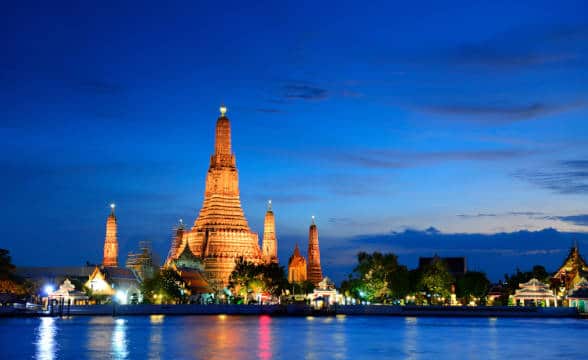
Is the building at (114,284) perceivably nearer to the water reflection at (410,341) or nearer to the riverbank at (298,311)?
the riverbank at (298,311)

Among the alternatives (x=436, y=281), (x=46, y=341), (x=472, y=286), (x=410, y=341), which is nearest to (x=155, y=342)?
(x=46, y=341)

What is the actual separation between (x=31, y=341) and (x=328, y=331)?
22794 millimetres

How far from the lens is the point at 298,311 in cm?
9594

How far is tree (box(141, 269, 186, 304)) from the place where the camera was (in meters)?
89.3

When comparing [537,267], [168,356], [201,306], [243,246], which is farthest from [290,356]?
[537,267]

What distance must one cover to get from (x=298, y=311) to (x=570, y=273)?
31.0 metres

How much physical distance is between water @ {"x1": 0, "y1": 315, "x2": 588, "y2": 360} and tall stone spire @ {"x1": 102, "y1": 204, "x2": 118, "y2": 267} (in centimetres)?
3356

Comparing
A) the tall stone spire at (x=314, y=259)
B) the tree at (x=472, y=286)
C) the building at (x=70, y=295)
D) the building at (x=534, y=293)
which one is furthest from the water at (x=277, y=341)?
the tall stone spire at (x=314, y=259)

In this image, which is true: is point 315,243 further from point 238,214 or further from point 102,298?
point 102,298

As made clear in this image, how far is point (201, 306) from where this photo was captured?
8912 centimetres

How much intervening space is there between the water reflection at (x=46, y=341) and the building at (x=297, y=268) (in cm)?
6279

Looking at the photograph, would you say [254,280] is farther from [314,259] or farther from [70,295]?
[314,259]

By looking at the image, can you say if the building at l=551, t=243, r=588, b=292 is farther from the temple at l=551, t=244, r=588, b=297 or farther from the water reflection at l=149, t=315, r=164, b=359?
the water reflection at l=149, t=315, r=164, b=359

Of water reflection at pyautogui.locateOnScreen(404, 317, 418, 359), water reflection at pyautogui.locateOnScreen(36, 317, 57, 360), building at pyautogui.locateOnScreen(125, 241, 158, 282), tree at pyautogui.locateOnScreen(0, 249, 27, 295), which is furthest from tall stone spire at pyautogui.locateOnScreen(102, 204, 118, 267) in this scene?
water reflection at pyautogui.locateOnScreen(404, 317, 418, 359)
